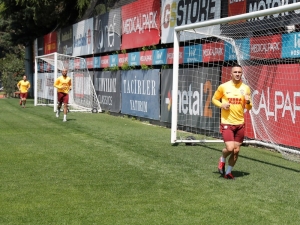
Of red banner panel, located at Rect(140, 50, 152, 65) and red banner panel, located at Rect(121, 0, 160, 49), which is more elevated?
red banner panel, located at Rect(121, 0, 160, 49)

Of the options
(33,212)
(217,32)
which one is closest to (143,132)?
(217,32)

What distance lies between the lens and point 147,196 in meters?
7.91

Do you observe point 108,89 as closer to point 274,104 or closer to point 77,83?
point 77,83

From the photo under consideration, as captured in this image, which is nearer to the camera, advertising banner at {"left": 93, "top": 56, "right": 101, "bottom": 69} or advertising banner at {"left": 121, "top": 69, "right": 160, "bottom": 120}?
Answer: advertising banner at {"left": 121, "top": 69, "right": 160, "bottom": 120}

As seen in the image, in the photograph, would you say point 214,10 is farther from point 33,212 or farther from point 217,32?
point 33,212

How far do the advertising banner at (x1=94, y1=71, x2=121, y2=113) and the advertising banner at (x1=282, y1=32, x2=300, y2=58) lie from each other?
11.9 metres

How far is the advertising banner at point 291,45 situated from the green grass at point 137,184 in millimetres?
2095

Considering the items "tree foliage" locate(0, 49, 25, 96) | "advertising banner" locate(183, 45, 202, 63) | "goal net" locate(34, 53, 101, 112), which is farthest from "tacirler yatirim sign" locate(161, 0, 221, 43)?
"tree foliage" locate(0, 49, 25, 96)

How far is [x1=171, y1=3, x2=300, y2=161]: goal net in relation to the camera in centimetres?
1248

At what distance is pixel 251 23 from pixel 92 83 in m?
14.4

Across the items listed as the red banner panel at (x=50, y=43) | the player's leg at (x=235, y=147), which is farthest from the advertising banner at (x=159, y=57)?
the red banner panel at (x=50, y=43)

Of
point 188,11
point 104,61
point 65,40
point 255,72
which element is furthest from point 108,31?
point 255,72

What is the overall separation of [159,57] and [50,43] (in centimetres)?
1822

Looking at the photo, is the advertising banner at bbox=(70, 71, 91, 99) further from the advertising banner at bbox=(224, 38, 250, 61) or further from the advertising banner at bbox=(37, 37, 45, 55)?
the advertising banner at bbox=(224, 38, 250, 61)
